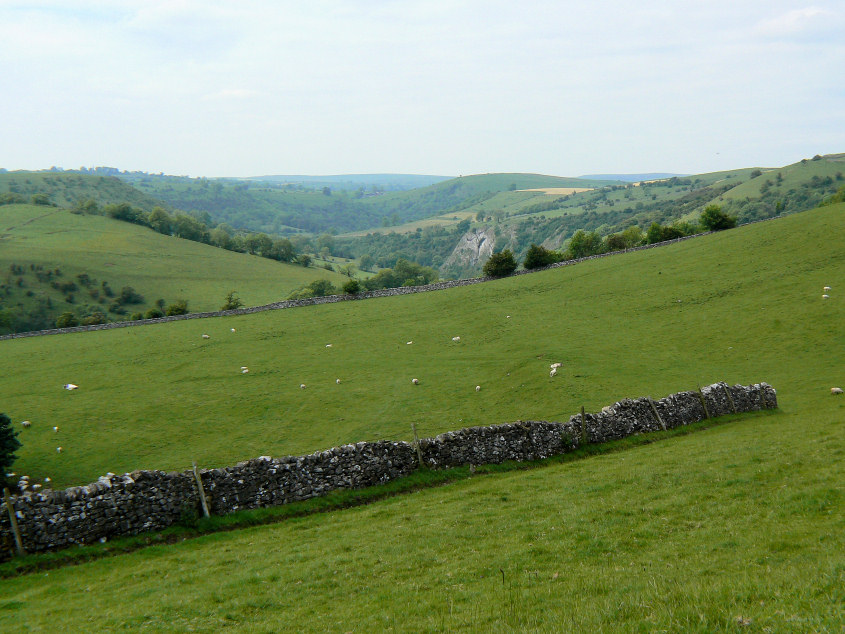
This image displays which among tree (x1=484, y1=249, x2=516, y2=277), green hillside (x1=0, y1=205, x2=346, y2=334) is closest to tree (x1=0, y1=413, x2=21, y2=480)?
tree (x1=484, y1=249, x2=516, y2=277)

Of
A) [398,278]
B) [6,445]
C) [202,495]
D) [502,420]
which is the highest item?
[202,495]

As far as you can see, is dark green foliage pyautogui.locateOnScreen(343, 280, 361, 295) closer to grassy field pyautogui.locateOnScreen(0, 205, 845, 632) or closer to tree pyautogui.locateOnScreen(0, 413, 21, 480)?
grassy field pyautogui.locateOnScreen(0, 205, 845, 632)

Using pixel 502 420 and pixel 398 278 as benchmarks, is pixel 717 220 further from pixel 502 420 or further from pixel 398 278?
pixel 398 278

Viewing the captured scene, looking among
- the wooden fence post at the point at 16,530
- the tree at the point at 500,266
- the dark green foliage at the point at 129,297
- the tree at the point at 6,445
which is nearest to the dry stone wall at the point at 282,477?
the wooden fence post at the point at 16,530

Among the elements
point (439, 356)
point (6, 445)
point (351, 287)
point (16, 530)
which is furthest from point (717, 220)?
point (16, 530)

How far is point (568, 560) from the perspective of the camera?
34.3 ft

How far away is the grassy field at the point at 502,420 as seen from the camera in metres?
9.04

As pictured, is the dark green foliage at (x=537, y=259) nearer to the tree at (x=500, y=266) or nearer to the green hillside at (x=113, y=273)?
the tree at (x=500, y=266)

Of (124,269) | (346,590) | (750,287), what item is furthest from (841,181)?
(346,590)

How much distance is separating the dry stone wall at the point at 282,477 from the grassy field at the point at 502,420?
1199 mm

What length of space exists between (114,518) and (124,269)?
97.8 meters

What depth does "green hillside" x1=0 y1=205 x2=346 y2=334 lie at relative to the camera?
89000 mm

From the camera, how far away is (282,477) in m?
17.2

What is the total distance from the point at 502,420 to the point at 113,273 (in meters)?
94.1
